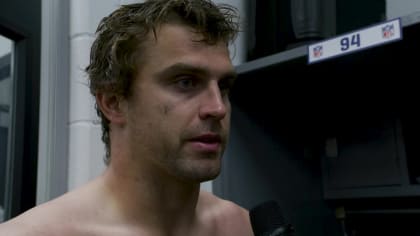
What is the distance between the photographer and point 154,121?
2.89 ft

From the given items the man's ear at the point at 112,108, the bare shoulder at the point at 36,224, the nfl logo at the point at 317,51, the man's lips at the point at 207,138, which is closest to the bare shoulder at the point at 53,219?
the bare shoulder at the point at 36,224

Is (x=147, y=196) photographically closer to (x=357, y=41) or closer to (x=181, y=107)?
(x=181, y=107)

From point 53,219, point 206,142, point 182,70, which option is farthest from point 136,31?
point 53,219

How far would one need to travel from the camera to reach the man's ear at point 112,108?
3.17 ft

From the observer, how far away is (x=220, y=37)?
963 mm

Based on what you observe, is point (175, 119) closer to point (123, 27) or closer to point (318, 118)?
point (123, 27)

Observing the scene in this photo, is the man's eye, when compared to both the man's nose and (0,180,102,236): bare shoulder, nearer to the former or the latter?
the man's nose

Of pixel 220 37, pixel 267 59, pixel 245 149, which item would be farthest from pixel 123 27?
pixel 245 149

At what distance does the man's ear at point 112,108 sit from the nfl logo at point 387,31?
1.49 feet

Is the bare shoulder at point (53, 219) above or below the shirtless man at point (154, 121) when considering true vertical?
below

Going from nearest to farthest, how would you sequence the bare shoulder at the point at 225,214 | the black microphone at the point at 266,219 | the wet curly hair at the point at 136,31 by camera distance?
the black microphone at the point at 266,219 < the wet curly hair at the point at 136,31 < the bare shoulder at the point at 225,214

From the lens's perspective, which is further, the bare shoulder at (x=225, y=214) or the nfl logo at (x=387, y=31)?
the bare shoulder at (x=225, y=214)

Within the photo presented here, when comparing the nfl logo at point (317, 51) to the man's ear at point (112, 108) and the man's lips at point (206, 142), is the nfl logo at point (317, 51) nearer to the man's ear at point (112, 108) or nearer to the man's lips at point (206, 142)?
the man's lips at point (206, 142)

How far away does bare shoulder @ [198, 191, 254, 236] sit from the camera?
43.9 inches
